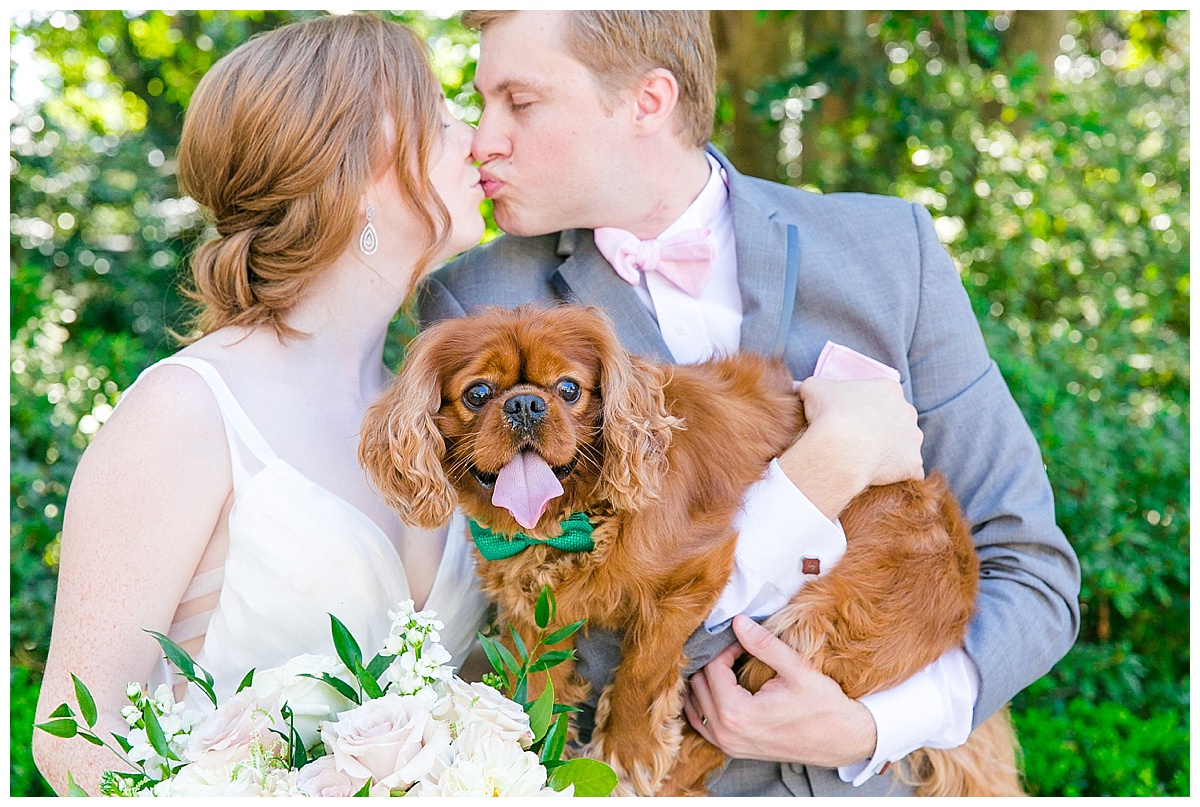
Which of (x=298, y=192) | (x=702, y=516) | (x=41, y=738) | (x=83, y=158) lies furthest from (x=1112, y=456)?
(x=83, y=158)

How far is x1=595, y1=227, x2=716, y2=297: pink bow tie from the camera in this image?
2.84 m

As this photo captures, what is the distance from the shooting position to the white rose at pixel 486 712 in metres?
1.70

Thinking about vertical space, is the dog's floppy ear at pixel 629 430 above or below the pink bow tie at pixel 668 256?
below

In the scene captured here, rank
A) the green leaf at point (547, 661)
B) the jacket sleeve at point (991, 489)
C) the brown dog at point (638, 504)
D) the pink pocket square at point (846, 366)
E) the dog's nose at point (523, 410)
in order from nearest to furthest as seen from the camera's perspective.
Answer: the green leaf at point (547, 661) < the dog's nose at point (523, 410) < the brown dog at point (638, 504) < the jacket sleeve at point (991, 489) < the pink pocket square at point (846, 366)

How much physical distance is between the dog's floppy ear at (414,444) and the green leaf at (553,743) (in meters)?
0.63

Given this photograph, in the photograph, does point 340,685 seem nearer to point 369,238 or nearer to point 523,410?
point 523,410

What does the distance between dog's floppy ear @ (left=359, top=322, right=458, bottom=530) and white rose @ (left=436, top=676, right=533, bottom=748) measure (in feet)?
1.93

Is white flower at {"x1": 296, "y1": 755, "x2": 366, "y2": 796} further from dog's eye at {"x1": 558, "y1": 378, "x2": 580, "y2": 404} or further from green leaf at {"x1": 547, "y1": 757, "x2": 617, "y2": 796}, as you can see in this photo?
dog's eye at {"x1": 558, "y1": 378, "x2": 580, "y2": 404}

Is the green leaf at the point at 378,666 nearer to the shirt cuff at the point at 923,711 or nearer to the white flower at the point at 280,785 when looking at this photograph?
the white flower at the point at 280,785

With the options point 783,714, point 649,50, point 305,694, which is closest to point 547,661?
point 305,694

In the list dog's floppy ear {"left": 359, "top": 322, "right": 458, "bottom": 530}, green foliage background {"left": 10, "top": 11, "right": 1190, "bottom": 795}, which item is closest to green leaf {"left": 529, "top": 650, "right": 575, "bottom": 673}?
dog's floppy ear {"left": 359, "top": 322, "right": 458, "bottom": 530}

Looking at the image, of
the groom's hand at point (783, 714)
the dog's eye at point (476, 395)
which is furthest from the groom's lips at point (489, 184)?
the groom's hand at point (783, 714)

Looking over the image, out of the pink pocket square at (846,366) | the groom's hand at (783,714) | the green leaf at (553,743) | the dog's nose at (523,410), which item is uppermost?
the dog's nose at (523,410)

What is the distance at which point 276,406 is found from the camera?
8.14ft
